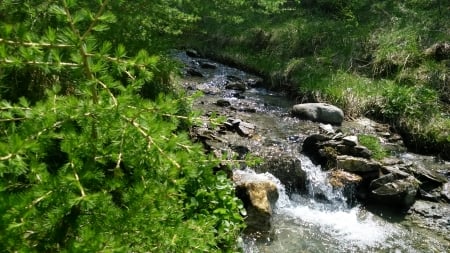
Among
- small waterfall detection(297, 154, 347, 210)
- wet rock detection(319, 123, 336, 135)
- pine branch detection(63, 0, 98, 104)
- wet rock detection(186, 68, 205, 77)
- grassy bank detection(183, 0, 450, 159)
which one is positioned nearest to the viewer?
pine branch detection(63, 0, 98, 104)

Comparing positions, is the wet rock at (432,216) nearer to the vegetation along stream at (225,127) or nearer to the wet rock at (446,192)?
the vegetation along stream at (225,127)

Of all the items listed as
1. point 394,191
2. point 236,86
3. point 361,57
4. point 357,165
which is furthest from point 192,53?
point 394,191

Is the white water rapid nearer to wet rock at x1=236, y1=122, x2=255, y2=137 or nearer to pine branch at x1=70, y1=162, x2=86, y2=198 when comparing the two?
wet rock at x1=236, y1=122, x2=255, y2=137

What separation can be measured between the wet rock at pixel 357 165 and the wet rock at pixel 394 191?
36 cm

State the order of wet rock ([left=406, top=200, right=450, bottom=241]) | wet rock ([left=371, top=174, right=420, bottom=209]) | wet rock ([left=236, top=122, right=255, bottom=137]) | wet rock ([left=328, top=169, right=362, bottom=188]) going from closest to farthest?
wet rock ([left=406, top=200, right=450, bottom=241]), wet rock ([left=371, top=174, right=420, bottom=209]), wet rock ([left=328, top=169, right=362, bottom=188]), wet rock ([left=236, top=122, right=255, bottom=137])

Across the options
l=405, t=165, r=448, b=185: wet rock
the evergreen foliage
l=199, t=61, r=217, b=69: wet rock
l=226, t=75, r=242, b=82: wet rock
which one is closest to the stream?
l=405, t=165, r=448, b=185: wet rock

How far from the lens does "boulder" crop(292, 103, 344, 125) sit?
34.6ft

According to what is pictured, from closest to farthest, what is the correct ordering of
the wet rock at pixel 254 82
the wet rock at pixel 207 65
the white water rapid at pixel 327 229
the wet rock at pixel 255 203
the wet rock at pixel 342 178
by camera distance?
the wet rock at pixel 255 203 < the white water rapid at pixel 327 229 < the wet rock at pixel 342 178 < the wet rock at pixel 254 82 < the wet rock at pixel 207 65

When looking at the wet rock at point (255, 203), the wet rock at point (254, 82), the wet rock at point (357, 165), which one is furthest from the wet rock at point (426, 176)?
the wet rock at point (254, 82)

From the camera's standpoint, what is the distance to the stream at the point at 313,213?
6219mm

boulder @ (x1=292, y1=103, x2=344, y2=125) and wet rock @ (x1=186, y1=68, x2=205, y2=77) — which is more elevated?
boulder @ (x1=292, y1=103, x2=344, y2=125)

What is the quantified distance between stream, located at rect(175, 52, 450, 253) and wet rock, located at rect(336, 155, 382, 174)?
1.36 feet

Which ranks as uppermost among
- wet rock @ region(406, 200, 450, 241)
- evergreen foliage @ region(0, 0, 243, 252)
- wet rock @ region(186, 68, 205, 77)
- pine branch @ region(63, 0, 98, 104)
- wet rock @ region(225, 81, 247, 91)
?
pine branch @ region(63, 0, 98, 104)

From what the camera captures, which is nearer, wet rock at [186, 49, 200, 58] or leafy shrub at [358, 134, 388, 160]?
leafy shrub at [358, 134, 388, 160]
